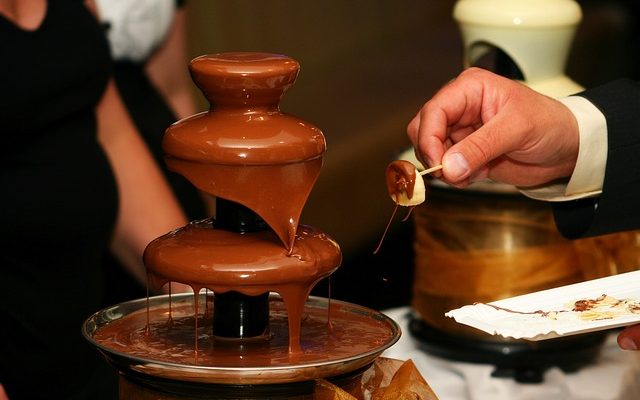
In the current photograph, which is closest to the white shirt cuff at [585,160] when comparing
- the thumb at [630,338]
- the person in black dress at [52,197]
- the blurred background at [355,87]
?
the thumb at [630,338]

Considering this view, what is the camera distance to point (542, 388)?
174 cm

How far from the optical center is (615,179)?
165cm

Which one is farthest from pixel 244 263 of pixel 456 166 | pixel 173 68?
pixel 173 68

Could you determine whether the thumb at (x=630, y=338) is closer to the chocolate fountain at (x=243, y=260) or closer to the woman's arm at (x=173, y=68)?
the chocolate fountain at (x=243, y=260)

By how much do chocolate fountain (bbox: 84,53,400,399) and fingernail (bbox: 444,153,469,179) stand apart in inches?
8.6

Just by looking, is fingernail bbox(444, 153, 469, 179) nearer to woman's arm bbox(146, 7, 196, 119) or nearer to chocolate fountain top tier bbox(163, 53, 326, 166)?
chocolate fountain top tier bbox(163, 53, 326, 166)

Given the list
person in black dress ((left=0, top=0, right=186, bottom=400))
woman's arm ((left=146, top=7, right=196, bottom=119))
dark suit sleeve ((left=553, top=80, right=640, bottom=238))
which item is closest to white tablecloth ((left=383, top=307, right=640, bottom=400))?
dark suit sleeve ((left=553, top=80, right=640, bottom=238))

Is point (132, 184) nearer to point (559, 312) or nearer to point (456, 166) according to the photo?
point (456, 166)

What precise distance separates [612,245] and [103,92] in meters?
0.98

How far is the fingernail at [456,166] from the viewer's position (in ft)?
4.31

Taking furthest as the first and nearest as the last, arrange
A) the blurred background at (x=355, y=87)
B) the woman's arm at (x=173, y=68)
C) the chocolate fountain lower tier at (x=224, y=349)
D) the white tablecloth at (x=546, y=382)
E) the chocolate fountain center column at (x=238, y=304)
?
1. the blurred background at (x=355, y=87)
2. the woman's arm at (x=173, y=68)
3. the white tablecloth at (x=546, y=382)
4. the chocolate fountain center column at (x=238, y=304)
5. the chocolate fountain lower tier at (x=224, y=349)

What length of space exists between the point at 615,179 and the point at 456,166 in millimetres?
436

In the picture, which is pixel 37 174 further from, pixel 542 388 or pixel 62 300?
pixel 542 388

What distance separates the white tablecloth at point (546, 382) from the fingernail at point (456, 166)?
0.52 meters
